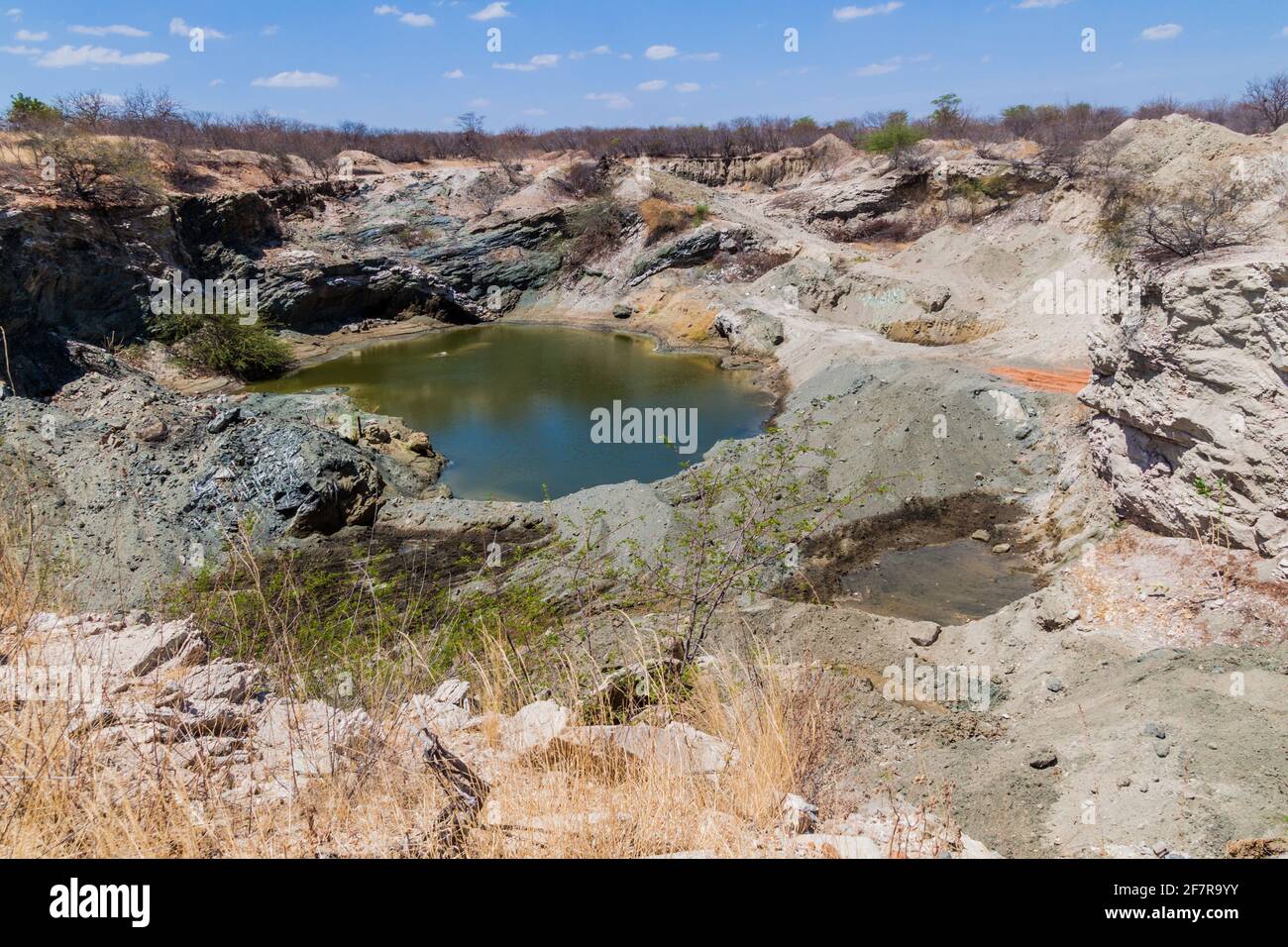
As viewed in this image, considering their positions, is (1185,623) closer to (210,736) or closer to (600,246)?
(210,736)

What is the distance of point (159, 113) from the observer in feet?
106

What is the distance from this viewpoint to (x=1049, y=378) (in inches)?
608

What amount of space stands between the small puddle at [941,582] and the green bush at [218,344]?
19003 millimetres

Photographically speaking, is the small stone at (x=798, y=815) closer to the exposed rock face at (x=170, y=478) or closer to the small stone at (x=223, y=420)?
the exposed rock face at (x=170, y=478)

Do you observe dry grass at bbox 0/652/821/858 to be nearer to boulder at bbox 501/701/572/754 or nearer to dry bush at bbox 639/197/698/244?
boulder at bbox 501/701/572/754

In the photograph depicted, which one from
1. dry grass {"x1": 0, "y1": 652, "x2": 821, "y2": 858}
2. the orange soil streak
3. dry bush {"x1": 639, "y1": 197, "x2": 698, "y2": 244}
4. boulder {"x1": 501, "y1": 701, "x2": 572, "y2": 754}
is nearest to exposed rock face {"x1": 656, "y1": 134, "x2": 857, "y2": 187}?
dry bush {"x1": 639, "y1": 197, "x2": 698, "y2": 244}

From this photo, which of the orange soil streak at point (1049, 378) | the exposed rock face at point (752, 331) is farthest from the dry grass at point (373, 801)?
the exposed rock face at point (752, 331)

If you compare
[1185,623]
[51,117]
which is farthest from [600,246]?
[1185,623]

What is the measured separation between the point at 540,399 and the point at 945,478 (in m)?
10.7

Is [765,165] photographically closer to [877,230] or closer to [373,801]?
[877,230]

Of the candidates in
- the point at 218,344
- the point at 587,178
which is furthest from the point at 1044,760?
the point at 587,178

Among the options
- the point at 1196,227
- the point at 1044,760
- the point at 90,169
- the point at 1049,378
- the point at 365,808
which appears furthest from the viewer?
the point at 90,169

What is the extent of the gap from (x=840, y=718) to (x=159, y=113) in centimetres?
3842

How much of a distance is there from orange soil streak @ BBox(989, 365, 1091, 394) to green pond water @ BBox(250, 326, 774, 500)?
17.1 ft
